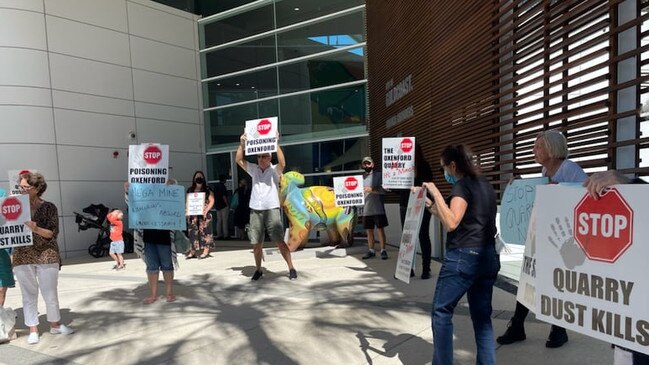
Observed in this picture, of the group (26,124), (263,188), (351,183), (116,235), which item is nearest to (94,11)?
(26,124)

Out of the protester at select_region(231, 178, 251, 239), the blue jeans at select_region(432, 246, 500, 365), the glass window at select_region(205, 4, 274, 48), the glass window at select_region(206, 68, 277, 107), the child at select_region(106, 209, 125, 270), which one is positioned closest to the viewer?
the blue jeans at select_region(432, 246, 500, 365)

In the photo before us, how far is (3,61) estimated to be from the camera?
10.6m

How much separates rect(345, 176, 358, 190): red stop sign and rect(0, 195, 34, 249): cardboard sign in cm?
538

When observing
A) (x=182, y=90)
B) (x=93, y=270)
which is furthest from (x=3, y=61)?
(x=93, y=270)

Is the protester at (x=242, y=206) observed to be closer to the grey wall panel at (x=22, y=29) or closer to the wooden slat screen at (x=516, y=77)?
the wooden slat screen at (x=516, y=77)

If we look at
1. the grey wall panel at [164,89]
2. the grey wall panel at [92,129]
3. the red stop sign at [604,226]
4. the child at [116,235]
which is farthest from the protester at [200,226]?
the red stop sign at [604,226]

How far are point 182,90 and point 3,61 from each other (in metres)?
4.85

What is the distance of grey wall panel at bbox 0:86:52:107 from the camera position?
420 inches

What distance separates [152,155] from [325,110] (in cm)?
792

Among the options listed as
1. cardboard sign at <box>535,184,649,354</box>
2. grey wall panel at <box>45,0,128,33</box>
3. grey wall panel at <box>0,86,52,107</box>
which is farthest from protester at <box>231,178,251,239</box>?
cardboard sign at <box>535,184,649,354</box>

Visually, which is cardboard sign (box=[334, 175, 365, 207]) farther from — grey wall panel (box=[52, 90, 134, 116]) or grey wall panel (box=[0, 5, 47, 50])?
grey wall panel (box=[0, 5, 47, 50])

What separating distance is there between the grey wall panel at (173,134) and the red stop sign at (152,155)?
26.6 ft

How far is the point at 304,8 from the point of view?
13.9 m

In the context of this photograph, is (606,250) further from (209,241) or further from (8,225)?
(209,241)
